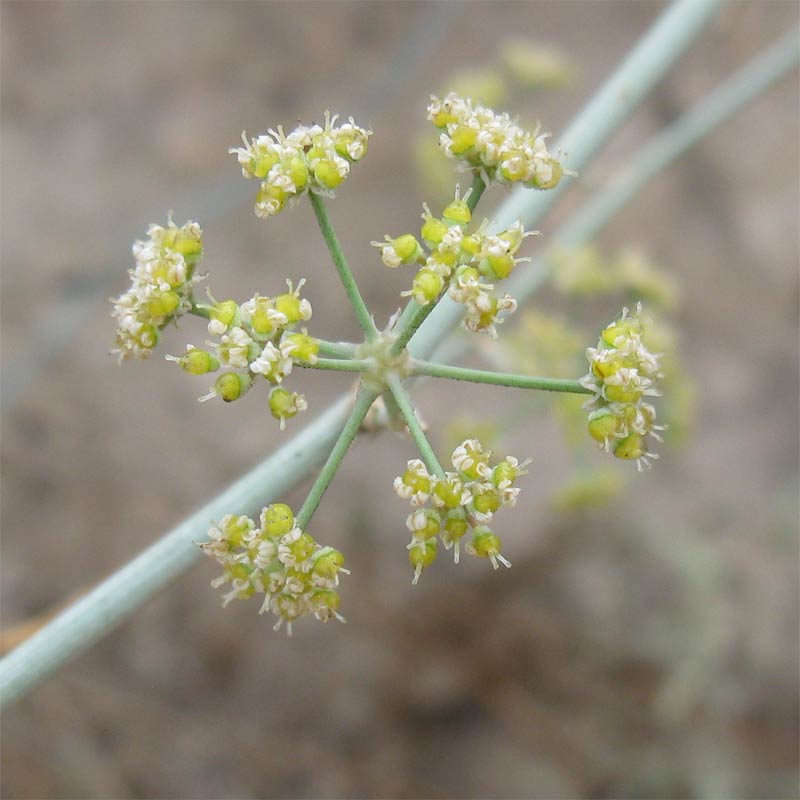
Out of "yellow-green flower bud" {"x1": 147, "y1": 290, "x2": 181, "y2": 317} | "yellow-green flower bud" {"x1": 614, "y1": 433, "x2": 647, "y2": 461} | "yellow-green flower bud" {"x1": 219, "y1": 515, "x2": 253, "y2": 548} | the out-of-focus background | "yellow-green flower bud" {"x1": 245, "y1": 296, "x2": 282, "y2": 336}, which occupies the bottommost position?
"yellow-green flower bud" {"x1": 219, "y1": 515, "x2": 253, "y2": 548}

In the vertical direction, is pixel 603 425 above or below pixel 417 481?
above

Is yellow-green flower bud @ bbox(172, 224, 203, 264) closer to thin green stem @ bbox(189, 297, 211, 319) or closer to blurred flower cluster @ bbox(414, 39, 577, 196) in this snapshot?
thin green stem @ bbox(189, 297, 211, 319)

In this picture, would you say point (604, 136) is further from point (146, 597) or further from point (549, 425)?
point (549, 425)

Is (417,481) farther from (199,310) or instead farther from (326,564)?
(199,310)

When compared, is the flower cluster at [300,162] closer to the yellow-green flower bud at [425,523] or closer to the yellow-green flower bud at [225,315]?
the yellow-green flower bud at [225,315]

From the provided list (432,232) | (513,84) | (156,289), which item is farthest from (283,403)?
(513,84)

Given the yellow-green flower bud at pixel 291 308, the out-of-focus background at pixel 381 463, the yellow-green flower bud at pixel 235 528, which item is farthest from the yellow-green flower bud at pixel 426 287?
the out-of-focus background at pixel 381 463

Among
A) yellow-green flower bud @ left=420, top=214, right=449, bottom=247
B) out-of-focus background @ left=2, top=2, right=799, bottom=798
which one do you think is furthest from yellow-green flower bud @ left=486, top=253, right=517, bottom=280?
out-of-focus background @ left=2, top=2, right=799, bottom=798
